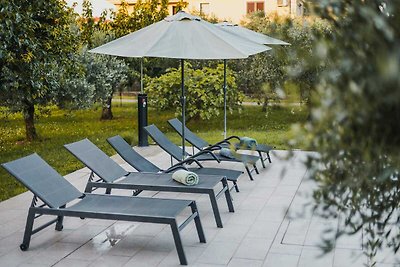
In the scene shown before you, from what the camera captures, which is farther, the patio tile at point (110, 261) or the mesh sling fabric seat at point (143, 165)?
the mesh sling fabric seat at point (143, 165)

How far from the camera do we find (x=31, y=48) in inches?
384

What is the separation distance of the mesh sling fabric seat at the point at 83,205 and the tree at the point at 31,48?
9.15 ft

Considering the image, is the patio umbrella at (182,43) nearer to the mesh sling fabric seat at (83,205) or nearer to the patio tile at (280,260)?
the mesh sling fabric seat at (83,205)

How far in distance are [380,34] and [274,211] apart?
231 inches

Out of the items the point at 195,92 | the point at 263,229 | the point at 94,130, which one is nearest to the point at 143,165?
the point at 263,229

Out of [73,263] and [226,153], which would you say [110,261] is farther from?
[226,153]

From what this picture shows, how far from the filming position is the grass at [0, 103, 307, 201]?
1205 centimetres

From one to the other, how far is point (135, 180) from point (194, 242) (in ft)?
4.30

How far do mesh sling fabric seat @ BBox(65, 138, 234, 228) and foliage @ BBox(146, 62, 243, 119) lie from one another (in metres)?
8.18

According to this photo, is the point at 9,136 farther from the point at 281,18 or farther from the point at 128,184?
the point at 281,18

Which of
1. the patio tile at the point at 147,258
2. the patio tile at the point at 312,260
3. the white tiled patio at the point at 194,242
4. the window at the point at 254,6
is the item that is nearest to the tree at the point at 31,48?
the white tiled patio at the point at 194,242

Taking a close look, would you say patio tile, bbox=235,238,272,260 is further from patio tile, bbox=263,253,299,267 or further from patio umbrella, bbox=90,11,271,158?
patio umbrella, bbox=90,11,271,158

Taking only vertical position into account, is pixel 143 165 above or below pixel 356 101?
below

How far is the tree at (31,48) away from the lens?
28.4 ft
